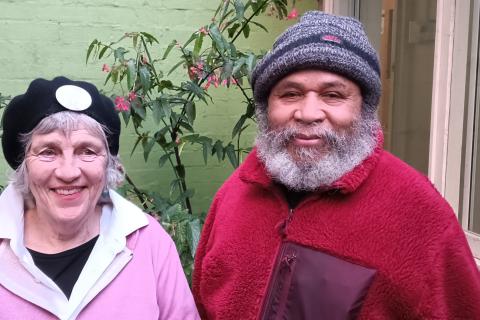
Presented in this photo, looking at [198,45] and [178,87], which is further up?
[198,45]

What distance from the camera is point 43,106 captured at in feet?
5.72

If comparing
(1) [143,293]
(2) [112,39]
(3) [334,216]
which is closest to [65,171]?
(1) [143,293]

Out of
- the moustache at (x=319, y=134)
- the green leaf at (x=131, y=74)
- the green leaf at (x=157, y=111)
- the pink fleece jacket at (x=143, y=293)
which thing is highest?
the green leaf at (x=131, y=74)

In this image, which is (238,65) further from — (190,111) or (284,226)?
(284,226)

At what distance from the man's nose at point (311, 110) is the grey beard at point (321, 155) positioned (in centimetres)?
3

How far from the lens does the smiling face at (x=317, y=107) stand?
1.58 metres

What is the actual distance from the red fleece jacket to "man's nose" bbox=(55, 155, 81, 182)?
48 centimetres

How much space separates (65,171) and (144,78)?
A: 1.31m

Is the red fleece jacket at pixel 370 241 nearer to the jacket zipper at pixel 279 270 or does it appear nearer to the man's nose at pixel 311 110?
the jacket zipper at pixel 279 270

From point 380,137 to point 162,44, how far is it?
7.00 ft

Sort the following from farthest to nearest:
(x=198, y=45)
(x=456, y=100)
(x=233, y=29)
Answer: (x=233, y=29) → (x=198, y=45) → (x=456, y=100)

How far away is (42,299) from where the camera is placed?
1688 millimetres

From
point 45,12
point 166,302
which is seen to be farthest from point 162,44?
point 166,302

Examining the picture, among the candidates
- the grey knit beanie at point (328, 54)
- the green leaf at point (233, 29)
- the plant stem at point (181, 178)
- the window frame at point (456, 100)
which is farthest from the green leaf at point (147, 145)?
the grey knit beanie at point (328, 54)
